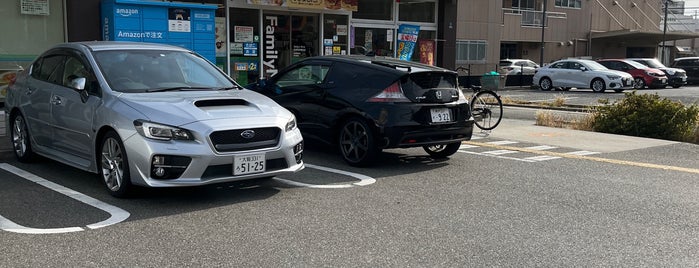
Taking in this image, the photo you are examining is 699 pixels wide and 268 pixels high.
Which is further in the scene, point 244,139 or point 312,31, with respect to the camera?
point 312,31

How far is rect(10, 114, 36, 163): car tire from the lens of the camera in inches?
312

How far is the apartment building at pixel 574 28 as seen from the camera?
138 ft

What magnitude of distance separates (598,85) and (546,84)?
8.38 ft

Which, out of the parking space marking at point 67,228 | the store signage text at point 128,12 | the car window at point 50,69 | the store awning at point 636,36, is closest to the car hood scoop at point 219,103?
the parking space marking at point 67,228

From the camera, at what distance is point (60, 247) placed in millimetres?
4723

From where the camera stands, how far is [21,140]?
8.09 m

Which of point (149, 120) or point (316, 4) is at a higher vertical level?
point (316, 4)

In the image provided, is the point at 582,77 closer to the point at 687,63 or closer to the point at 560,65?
the point at 560,65

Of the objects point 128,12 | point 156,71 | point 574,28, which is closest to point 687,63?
point 574,28

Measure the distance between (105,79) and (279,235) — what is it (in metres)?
2.81

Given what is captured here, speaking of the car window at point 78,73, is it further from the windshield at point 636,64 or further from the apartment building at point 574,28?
the apartment building at point 574,28

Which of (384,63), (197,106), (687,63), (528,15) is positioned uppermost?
(528,15)

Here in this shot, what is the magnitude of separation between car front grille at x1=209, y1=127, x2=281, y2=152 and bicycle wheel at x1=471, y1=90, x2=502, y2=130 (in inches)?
244

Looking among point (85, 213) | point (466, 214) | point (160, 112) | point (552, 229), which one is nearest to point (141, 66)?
point (160, 112)
